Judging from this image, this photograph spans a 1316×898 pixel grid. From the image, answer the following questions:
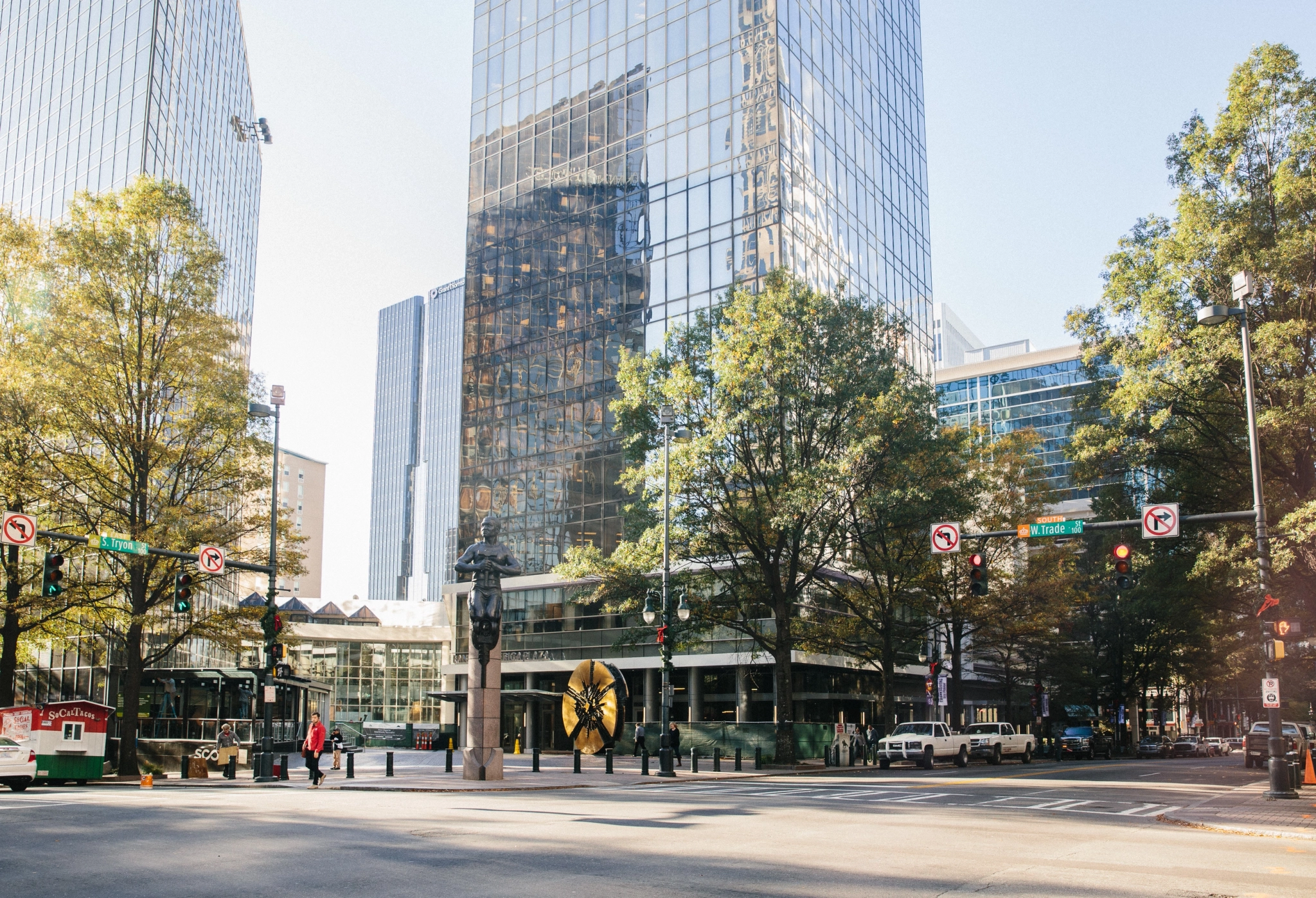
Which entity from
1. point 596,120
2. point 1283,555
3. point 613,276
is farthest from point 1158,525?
point 596,120

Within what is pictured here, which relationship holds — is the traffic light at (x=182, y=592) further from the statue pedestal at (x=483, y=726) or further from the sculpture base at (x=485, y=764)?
the sculpture base at (x=485, y=764)

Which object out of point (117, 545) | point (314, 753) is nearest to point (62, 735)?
point (117, 545)

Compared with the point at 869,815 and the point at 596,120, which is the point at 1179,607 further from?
the point at 596,120

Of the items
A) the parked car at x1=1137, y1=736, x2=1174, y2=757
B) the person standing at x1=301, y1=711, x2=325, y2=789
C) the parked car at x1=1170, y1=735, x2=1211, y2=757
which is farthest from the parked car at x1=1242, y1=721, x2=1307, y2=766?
the person standing at x1=301, y1=711, x2=325, y2=789

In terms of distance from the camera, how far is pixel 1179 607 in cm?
3275

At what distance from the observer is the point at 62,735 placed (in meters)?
27.8

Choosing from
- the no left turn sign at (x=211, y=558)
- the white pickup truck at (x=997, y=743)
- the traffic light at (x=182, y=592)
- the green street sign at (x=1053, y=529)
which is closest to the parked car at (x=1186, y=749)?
the white pickup truck at (x=997, y=743)

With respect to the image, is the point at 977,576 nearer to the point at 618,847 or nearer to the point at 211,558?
the point at 618,847

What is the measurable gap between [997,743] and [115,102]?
55.1m

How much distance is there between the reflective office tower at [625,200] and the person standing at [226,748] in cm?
2592

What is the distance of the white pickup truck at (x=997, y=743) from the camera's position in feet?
156

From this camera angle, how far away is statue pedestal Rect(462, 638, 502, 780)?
2834 centimetres

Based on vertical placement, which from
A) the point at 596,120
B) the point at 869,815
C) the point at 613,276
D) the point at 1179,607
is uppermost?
the point at 596,120

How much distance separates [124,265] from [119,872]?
27.7 m
